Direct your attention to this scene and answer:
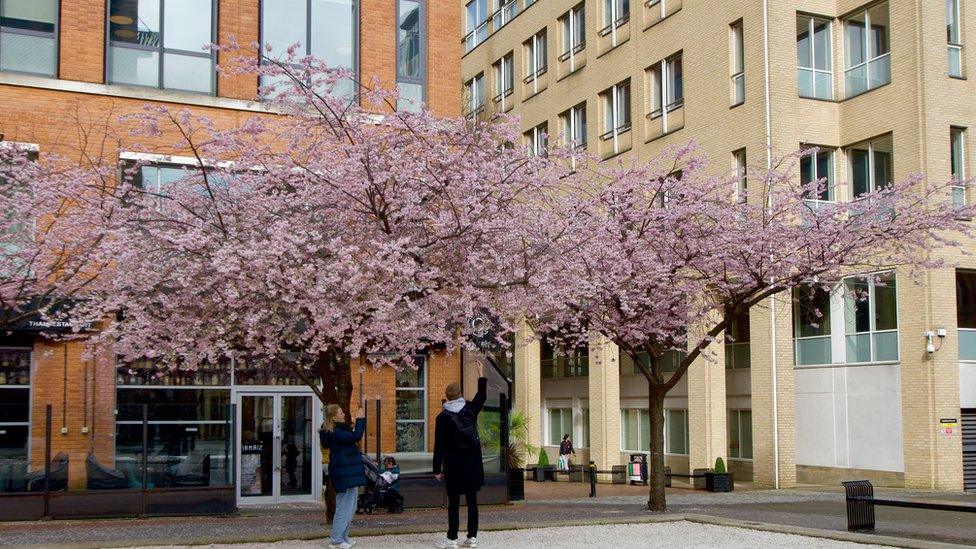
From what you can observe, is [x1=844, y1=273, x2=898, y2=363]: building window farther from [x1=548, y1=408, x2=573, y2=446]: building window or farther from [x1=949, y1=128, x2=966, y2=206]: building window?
[x1=548, y1=408, x2=573, y2=446]: building window

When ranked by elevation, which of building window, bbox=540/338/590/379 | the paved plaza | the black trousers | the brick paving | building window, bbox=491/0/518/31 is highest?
building window, bbox=491/0/518/31

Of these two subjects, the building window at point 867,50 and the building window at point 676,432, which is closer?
the building window at point 867,50

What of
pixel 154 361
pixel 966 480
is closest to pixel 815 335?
pixel 966 480

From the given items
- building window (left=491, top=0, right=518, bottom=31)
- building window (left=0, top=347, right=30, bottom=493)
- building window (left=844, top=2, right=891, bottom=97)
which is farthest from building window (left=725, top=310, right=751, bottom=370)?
building window (left=0, top=347, right=30, bottom=493)

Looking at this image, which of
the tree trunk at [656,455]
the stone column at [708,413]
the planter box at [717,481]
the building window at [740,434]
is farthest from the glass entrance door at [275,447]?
the building window at [740,434]

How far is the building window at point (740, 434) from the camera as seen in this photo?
3291 centimetres

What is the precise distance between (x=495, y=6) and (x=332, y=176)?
115 feet

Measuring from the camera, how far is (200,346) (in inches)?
539

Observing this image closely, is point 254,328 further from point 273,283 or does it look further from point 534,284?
point 534,284

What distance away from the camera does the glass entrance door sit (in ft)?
70.5

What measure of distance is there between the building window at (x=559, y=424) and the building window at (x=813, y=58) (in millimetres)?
17038

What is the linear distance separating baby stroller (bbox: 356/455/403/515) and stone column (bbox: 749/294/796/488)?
13.3 meters

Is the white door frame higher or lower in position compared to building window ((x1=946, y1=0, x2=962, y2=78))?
lower

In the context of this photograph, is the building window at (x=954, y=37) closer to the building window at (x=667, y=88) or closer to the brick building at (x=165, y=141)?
the building window at (x=667, y=88)
